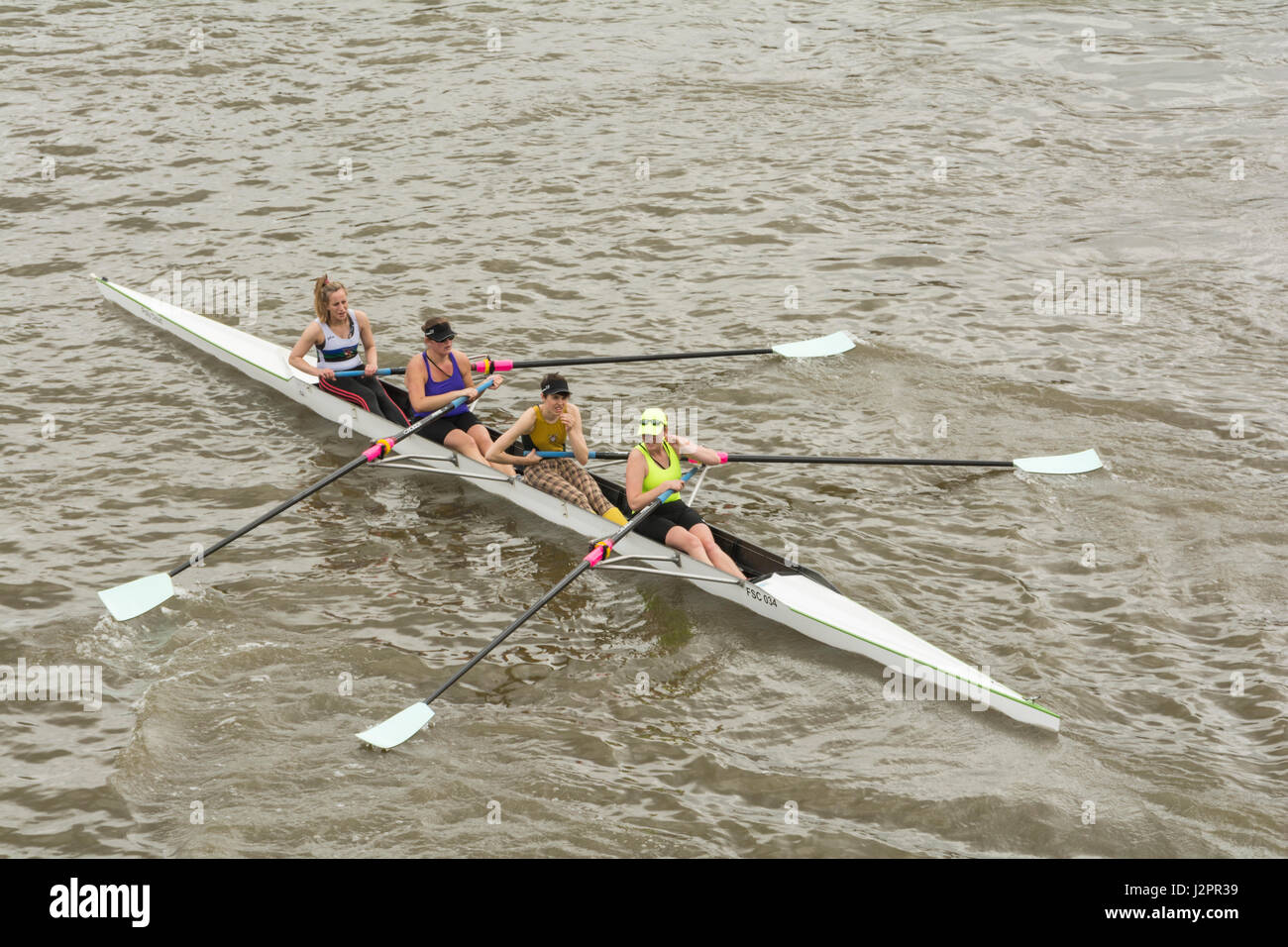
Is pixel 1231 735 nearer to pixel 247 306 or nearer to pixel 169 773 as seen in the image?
pixel 169 773

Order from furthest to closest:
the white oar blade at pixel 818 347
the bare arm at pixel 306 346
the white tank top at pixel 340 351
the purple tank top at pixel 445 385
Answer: the white oar blade at pixel 818 347 → the white tank top at pixel 340 351 → the bare arm at pixel 306 346 → the purple tank top at pixel 445 385

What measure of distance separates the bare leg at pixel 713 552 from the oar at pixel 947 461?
82cm

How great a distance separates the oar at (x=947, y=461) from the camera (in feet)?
36.9

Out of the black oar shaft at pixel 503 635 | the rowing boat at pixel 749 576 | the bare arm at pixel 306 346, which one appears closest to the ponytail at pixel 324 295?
the bare arm at pixel 306 346

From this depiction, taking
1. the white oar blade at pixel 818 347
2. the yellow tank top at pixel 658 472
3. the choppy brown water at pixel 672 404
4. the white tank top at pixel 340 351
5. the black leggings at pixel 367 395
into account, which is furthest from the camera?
the white oar blade at pixel 818 347

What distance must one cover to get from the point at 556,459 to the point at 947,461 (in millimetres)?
3883

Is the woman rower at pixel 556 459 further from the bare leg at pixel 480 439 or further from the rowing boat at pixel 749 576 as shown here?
the bare leg at pixel 480 439

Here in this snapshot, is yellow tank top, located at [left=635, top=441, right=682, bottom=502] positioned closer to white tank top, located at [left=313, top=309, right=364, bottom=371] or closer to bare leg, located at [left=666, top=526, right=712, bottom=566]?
bare leg, located at [left=666, top=526, right=712, bottom=566]

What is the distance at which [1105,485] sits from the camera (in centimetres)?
1196

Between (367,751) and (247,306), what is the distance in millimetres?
8818

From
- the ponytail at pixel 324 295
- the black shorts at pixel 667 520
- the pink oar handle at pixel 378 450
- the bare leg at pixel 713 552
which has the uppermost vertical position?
the ponytail at pixel 324 295

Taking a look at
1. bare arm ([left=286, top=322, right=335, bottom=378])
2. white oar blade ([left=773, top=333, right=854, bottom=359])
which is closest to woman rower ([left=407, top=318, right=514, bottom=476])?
bare arm ([left=286, top=322, right=335, bottom=378])

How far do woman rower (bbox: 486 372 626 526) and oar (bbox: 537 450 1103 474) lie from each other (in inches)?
5.1

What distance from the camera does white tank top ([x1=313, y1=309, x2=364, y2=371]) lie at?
12.7m
